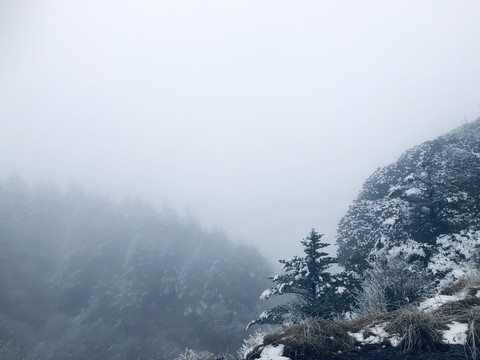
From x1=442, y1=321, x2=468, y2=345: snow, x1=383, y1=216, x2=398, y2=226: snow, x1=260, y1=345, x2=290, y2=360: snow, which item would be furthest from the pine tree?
x1=442, y1=321, x2=468, y2=345: snow

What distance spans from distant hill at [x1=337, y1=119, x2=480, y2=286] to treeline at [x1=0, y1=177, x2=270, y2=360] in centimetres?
2334

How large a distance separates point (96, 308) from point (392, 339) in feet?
139

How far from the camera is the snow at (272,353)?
12.1ft

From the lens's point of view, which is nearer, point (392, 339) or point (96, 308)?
point (392, 339)

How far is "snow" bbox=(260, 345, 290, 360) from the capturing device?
3.69 metres

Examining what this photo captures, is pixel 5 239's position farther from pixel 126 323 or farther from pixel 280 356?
pixel 280 356

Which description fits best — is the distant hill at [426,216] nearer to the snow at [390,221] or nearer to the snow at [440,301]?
the snow at [390,221]

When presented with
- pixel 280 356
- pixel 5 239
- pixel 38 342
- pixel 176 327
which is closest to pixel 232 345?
pixel 176 327

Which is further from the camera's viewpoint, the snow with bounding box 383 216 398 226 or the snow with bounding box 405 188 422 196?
the snow with bounding box 383 216 398 226

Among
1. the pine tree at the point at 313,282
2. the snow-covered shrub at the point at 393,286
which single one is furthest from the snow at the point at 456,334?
the pine tree at the point at 313,282

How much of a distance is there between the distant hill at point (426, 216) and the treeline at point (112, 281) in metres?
23.3

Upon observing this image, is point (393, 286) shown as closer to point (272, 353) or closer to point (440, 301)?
point (440, 301)

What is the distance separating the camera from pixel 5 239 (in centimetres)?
4591

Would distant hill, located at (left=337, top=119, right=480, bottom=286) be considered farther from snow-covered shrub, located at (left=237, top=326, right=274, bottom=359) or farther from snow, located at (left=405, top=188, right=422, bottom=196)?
snow-covered shrub, located at (left=237, top=326, right=274, bottom=359)
